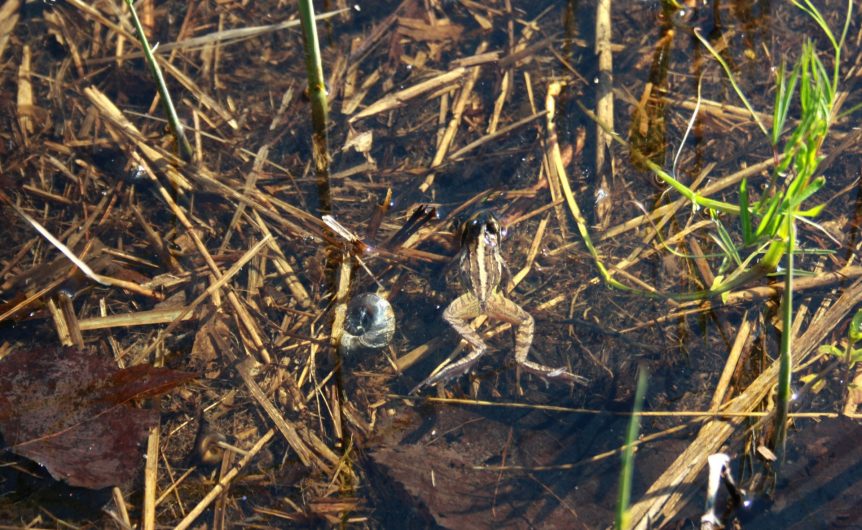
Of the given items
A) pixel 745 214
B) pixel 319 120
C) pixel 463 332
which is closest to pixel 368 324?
pixel 463 332

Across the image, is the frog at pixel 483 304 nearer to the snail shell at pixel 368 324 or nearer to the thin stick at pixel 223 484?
the snail shell at pixel 368 324

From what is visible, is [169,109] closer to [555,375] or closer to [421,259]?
[421,259]

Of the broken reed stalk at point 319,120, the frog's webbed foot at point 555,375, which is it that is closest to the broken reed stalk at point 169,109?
the broken reed stalk at point 319,120

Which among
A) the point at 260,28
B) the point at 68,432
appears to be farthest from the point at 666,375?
the point at 260,28

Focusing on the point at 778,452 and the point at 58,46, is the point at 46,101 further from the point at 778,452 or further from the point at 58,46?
the point at 778,452

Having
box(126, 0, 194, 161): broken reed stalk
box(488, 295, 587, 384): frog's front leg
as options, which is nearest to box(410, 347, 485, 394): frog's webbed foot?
box(488, 295, 587, 384): frog's front leg
